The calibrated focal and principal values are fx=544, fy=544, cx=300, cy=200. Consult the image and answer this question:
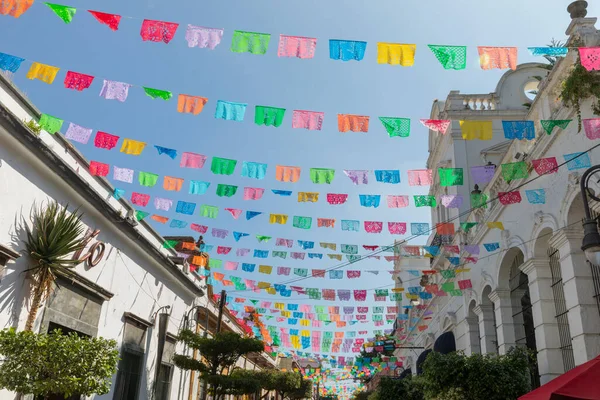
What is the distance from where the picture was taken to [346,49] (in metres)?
8.37

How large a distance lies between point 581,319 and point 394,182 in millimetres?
4399

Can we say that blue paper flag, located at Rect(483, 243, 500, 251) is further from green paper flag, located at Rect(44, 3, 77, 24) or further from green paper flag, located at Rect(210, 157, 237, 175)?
green paper flag, located at Rect(44, 3, 77, 24)

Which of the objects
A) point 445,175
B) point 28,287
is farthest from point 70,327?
point 445,175

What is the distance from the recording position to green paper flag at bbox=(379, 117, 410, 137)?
33.0 ft

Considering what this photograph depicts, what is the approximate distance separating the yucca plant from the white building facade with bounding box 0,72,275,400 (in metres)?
0.15

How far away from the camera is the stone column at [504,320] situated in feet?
44.7

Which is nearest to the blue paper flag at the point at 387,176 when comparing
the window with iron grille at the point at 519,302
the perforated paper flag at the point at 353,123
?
the perforated paper flag at the point at 353,123

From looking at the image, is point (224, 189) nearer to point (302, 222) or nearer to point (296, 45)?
point (302, 222)

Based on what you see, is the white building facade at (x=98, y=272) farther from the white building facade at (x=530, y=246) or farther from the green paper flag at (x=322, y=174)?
the white building facade at (x=530, y=246)

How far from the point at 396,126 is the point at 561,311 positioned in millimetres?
5346

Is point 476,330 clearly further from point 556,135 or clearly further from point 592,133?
point 592,133

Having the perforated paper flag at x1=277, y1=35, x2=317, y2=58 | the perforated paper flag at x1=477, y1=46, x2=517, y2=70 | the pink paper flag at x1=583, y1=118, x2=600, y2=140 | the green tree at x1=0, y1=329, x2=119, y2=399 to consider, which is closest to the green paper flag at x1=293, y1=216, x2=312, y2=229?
the perforated paper flag at x1=277, y1=35, x2=317, y2=58

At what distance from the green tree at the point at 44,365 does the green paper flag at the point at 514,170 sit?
875cm

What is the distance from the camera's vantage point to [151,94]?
369 inches
